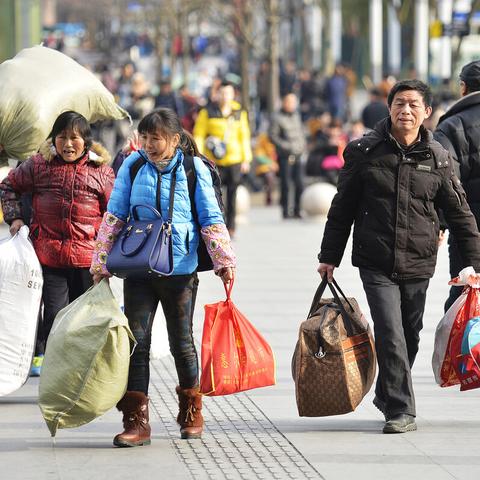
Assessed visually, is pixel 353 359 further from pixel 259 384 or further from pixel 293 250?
pixel 293 250

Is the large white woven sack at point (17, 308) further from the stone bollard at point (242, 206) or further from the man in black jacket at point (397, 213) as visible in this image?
the stone bollard at point (242, 206)

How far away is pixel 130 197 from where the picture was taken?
7363 mm

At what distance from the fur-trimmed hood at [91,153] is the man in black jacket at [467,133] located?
1784 millimetres

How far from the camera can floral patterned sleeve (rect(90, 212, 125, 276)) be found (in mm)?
7312

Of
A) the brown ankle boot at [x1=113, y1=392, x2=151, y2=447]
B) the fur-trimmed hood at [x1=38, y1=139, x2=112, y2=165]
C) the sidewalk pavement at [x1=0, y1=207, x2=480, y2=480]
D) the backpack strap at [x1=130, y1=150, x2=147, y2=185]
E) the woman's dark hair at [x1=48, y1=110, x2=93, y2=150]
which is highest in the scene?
the woman's dark hair at [x1=48, y1=110, x2=93, y2=150]

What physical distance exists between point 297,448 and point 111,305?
1.04m

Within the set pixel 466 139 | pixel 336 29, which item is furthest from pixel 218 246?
pixel 336 29

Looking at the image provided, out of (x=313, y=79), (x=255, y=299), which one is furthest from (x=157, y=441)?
(x=313, y=79)

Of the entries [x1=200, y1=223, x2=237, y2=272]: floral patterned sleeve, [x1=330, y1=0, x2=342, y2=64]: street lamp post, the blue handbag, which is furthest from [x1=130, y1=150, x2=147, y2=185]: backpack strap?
[x1=330, y1=0, x2=342, y2=64]: street lamp post

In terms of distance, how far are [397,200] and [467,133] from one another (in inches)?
49.8

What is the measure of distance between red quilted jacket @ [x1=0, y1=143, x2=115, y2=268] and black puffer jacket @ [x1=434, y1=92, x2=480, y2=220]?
181cm

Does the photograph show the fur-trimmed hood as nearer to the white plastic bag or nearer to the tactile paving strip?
the tactile paving strip

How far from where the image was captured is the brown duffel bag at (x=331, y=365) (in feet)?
24.7

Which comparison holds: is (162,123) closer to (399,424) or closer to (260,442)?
(260,442)
